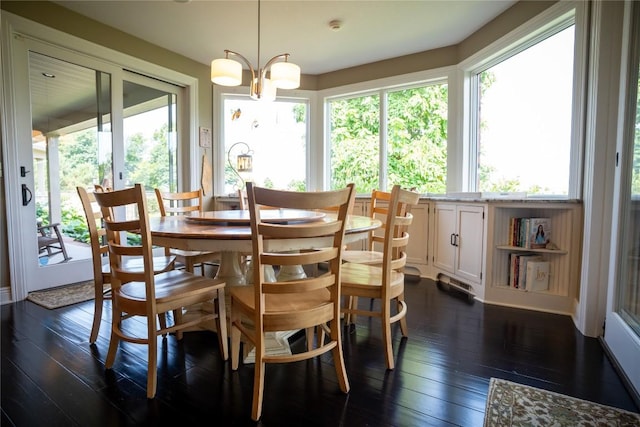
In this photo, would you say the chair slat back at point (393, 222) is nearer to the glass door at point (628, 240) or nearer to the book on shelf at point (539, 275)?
the glass door at point (628, 240)

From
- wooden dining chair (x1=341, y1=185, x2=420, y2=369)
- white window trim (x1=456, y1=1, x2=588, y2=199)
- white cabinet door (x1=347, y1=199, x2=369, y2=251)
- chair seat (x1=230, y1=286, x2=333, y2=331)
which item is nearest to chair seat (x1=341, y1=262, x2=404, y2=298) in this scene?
wooden dining chair (x1=341, y1=185, x2=420, y2=369)

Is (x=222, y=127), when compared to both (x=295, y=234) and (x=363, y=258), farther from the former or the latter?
(x=295, y=234)

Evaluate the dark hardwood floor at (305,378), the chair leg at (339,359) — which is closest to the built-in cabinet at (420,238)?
the dark hardwood floor at (305,378)

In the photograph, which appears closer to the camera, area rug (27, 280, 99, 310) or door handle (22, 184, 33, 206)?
area rug (27, 280, 99, 310)

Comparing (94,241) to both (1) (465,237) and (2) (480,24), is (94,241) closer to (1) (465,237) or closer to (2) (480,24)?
(1) (465,237)

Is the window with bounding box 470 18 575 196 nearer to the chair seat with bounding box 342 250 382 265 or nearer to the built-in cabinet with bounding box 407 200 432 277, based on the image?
the built-in cabinet with bounding box 407 200 432 277

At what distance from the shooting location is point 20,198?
2719mm

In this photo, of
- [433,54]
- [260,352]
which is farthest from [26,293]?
[433,54]

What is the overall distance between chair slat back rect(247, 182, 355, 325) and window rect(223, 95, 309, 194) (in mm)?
3233

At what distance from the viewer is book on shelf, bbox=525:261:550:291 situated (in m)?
2.57

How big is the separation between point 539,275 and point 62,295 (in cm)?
389

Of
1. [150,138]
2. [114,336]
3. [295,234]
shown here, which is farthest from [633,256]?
[150,138]

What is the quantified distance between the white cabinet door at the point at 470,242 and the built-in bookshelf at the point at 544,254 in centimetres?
11

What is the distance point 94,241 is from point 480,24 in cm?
370
